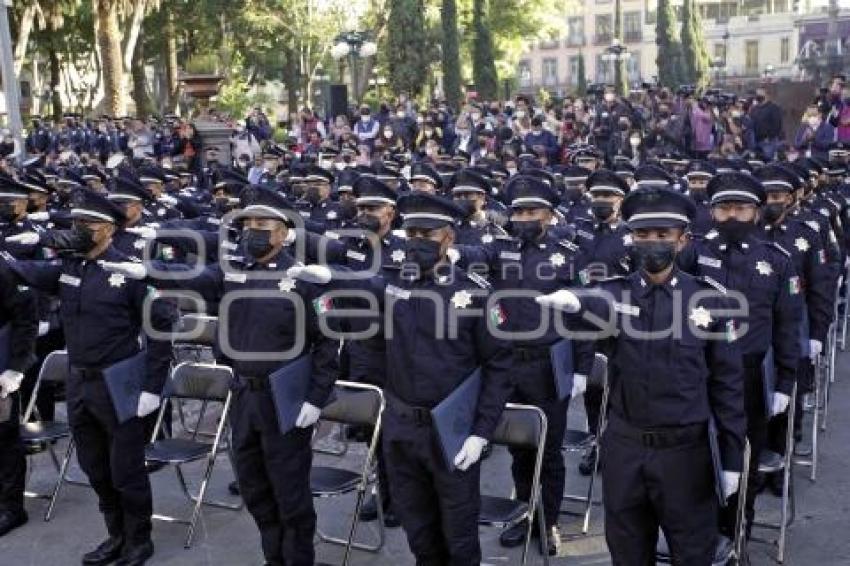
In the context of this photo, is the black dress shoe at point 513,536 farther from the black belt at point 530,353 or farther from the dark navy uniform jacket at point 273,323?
the dark navy uniform jacket at point 273,323

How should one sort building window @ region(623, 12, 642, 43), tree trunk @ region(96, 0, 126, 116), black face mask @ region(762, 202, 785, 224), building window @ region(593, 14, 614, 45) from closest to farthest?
black face mask @ region(762, 202, 785, 224) → tree trunk @ region(96, 0, 126, 116) → building window @ region(623, 12, 642, 43) → building window @ region(593, 14, 614, 45)

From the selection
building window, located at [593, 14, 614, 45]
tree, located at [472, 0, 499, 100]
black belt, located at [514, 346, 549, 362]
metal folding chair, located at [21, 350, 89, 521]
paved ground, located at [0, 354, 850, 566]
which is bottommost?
paved ground, located at [0, 354, 850, 566]

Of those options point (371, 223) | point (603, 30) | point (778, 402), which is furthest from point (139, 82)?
point (603, 30)

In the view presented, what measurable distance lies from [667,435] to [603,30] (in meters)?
75.6

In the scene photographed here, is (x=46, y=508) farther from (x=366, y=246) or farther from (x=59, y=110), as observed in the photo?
(x=59, y=110)

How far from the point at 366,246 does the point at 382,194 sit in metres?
0.76

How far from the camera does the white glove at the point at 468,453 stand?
4.85 metres

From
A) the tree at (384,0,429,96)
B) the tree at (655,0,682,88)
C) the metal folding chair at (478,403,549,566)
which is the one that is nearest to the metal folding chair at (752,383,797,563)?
the metal folding chair at (478,403,549,566)

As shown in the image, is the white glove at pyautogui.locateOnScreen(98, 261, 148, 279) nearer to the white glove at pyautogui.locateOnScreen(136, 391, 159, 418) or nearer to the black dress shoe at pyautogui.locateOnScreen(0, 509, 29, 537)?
the white glove at pyautogui.locateOnScreen(136, 391, 159, 418)

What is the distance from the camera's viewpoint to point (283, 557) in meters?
5.62

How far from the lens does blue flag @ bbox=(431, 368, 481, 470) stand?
4809 mm

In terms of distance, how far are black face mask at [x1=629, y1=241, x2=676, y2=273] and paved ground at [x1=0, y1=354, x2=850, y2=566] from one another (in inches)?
87.8

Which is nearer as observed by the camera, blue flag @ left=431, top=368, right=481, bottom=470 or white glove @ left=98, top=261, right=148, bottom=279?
blue flag @ left=431, top=368, right=481, bottom=470

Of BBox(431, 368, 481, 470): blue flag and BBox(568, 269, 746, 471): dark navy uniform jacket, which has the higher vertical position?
BBox(568, 269, 746, 471): dark navy uniform jacket
